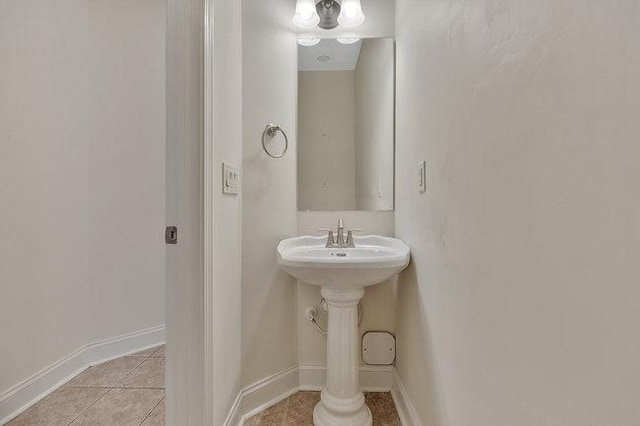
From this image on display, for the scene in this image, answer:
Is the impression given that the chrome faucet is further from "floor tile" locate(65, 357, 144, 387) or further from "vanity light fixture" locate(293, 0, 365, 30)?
"floor tile" locate(65, 357, 144, 387)

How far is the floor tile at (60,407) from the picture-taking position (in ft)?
4.21

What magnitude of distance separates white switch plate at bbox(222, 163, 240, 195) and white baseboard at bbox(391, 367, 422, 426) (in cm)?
118

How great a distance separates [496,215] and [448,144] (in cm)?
33

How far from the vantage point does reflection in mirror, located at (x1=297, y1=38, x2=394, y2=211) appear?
1.60 m

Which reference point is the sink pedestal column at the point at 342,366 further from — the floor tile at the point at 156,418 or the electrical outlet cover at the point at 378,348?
the floor tile at the point at 156,418

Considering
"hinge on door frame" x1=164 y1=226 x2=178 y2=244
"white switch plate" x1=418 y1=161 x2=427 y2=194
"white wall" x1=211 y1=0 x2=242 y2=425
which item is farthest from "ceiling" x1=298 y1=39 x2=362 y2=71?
"hinge on door frame" x1=164 y1=226 x2=178 y2=244

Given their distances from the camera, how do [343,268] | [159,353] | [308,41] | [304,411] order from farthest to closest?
[159,353], [308,41], [304,411], [343,268]

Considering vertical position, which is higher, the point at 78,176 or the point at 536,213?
the point at 78,176

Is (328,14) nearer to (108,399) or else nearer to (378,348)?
(378,348)

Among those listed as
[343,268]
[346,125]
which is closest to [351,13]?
[346,125]

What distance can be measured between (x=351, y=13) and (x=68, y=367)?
8.22 ft

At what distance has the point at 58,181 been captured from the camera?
1.55 meters

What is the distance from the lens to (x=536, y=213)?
1.63ft

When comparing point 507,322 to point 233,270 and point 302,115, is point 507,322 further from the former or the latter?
point 302,115
